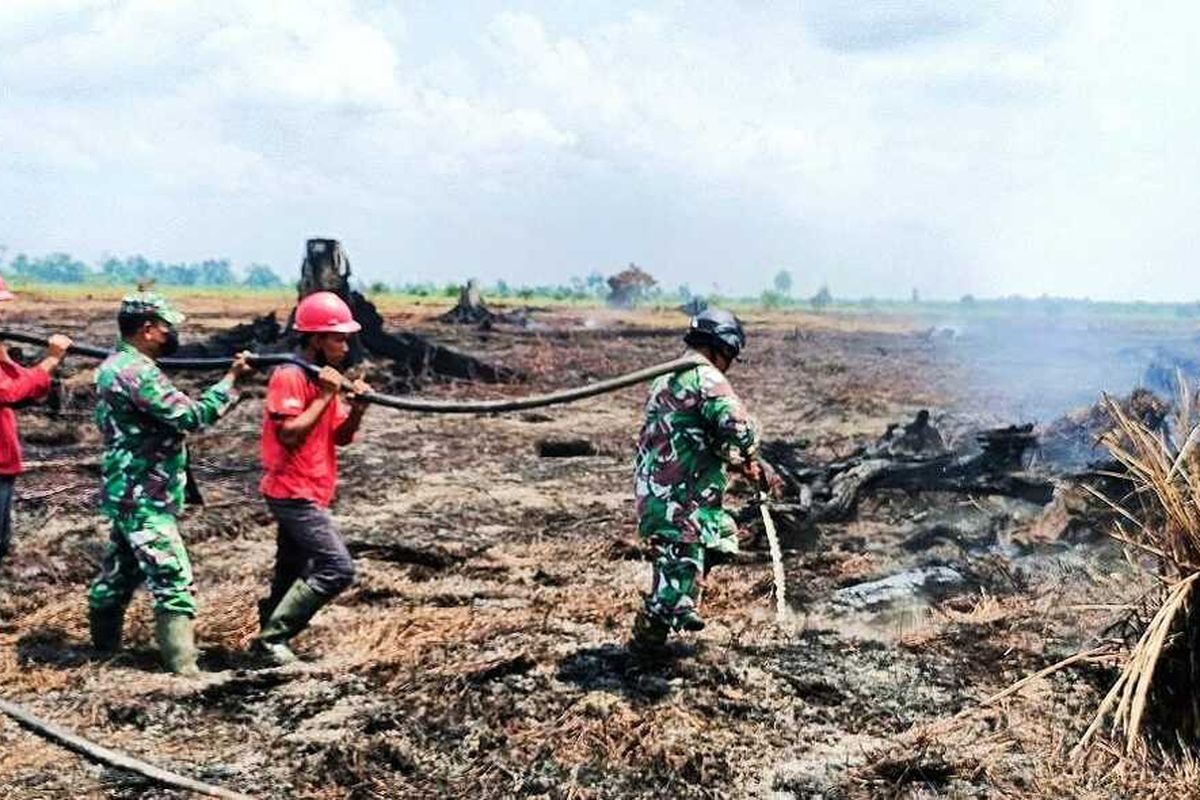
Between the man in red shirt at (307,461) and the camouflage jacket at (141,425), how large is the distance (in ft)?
1.11

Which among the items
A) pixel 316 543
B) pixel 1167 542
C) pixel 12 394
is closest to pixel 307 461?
pixel 316 543

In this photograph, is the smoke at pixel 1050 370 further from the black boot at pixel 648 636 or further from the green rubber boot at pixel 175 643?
the green rubber boot at pixel 175 643

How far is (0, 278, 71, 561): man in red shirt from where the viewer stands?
16.5 feet

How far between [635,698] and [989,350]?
28469mm

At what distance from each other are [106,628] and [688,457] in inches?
114

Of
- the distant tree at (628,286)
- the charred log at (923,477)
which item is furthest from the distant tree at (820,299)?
the charred log at (923,477)

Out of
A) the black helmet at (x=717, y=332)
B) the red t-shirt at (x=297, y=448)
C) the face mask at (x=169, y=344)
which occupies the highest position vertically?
the black helmet at (x=717, y=332)

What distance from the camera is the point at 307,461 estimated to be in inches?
190

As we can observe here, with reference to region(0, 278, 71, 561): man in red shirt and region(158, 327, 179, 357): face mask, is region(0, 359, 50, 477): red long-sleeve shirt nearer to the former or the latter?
region(0, 278, 71, 561): man in red shirt

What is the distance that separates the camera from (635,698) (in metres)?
4.53

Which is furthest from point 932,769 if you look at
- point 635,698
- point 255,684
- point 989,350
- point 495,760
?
point 989,350

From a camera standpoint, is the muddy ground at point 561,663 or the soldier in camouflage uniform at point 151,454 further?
the soldier in camouflage uniform at point 151,454

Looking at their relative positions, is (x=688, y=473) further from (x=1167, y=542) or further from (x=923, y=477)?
(x=923, y=477)

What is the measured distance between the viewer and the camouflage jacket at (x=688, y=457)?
4.64 metres
